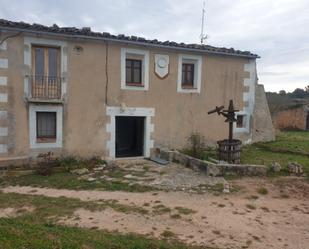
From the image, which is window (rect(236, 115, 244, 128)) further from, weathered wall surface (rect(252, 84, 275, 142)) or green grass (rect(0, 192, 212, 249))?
green grass (rect(0, 192, 212, 249))

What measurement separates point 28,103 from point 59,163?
2397mm

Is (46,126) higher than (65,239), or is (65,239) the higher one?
(46,126)

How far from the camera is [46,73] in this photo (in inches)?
436

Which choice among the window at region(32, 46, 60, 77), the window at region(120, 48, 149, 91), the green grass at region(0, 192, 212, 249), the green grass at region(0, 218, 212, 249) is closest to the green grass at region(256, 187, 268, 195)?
the green grass at region(0, 192, 212, 249)

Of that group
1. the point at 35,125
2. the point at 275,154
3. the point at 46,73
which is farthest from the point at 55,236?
the point at 275,154

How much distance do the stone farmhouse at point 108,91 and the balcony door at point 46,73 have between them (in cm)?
3

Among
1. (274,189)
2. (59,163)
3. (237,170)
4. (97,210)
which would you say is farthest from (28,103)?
(274,189)

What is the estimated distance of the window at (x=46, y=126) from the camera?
36.6 feet

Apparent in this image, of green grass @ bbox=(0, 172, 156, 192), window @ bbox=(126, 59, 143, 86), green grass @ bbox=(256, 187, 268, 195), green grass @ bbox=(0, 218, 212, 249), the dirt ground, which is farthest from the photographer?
window @ bbox=(126, 59, 143, 86)

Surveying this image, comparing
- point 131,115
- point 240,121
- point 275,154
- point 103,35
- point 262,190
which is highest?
point 103,35

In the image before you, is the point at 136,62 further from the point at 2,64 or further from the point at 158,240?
the point at 158,240

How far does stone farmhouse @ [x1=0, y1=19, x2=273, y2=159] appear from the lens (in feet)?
34.8

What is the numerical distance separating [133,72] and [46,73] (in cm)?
343

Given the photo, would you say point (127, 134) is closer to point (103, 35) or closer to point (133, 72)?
point (133, 72)
